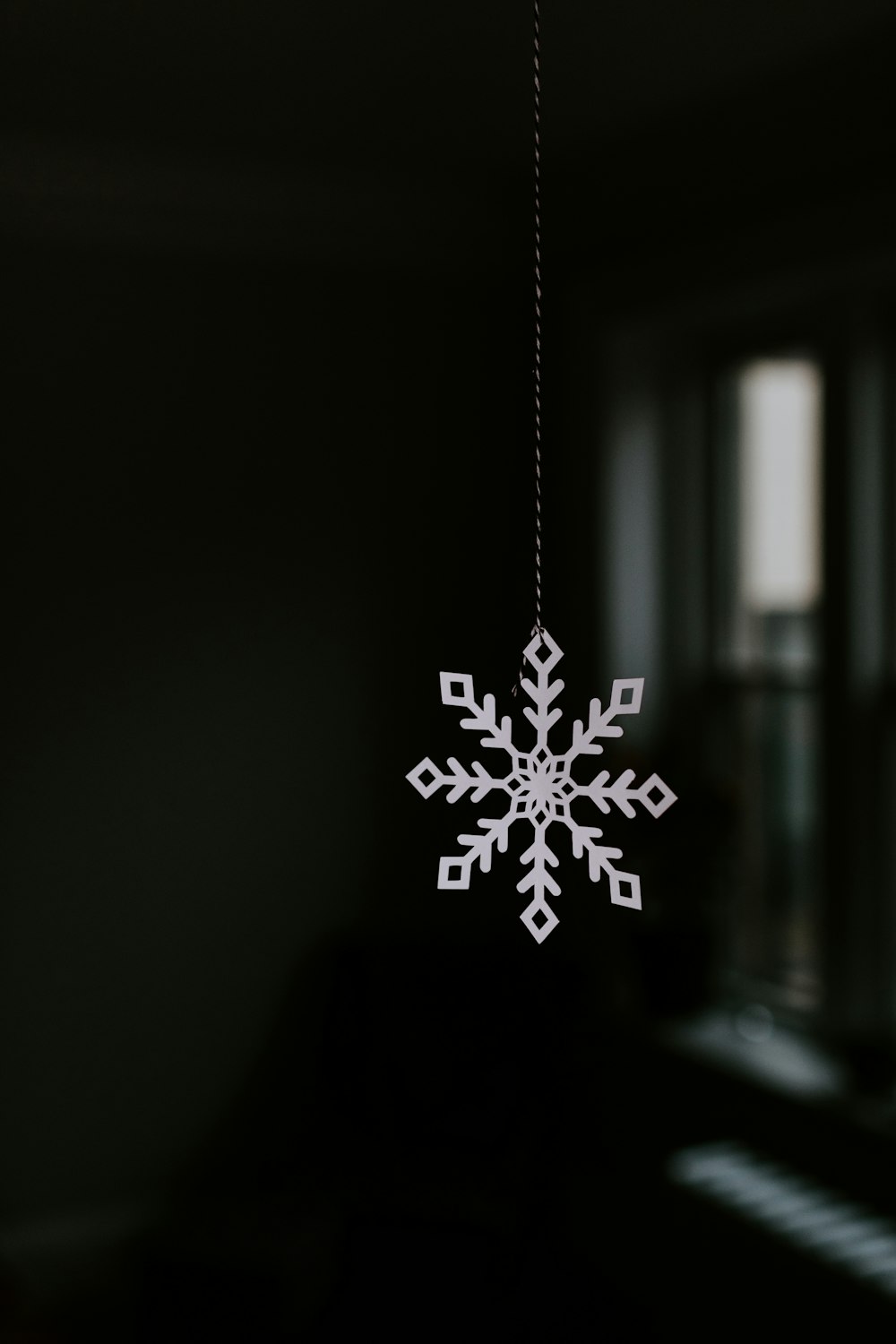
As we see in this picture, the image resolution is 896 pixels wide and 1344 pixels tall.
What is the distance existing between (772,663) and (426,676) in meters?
0.93

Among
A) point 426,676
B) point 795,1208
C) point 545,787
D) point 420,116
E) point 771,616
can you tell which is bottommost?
point 795,1208

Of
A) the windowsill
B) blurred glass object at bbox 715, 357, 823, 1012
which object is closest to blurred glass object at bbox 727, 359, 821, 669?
blurred glass object at bbox 715, 357, 823, 1012

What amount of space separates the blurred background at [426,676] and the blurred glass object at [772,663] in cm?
1

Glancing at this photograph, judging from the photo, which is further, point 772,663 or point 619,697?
point 772,663

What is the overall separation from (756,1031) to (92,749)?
1706mm

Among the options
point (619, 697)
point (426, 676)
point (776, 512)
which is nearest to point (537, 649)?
point (619, 697)

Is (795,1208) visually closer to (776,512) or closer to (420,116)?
(776,512)

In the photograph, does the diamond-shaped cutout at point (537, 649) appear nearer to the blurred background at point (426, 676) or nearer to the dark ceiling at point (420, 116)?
the dark ceiling at point (420, 116)

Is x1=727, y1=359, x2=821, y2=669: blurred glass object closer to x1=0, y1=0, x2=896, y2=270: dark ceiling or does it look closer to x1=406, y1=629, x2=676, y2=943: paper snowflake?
x1=0, y1=0, x2=896, y2=270: dark ceiling

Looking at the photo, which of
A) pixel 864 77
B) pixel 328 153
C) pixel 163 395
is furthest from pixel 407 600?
pixel 864 77

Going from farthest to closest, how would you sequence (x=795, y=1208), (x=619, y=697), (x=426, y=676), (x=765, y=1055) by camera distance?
(x=426, y=676) < (x=765, y=1055) < (x=795, y=1208) < (x=619, y=697)

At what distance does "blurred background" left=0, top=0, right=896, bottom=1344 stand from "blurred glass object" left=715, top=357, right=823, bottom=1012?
0.01 meters

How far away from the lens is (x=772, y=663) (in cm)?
367

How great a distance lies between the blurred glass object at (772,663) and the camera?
3529mm
